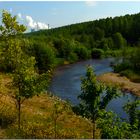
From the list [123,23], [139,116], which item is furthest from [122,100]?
[123,23]

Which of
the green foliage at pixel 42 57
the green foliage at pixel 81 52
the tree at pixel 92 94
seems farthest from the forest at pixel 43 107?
the green foliage at pixel 81 52

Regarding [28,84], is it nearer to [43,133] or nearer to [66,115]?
[43,133]

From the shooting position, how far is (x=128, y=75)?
8575 centimetres

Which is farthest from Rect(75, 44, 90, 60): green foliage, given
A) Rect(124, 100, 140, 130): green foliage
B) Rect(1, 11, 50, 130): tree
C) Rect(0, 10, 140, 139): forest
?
Rect(124, 100, 140, 130): green foliage

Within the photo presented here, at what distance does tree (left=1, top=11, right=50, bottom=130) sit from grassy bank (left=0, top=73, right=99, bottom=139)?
1.56 m

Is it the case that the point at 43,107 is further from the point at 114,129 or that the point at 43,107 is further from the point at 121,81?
the point at 121,81

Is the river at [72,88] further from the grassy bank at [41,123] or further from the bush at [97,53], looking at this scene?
the bush at [97,53]

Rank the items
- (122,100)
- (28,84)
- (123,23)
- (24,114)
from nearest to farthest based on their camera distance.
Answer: (28,84), (24,114), (122,100), (123,23)

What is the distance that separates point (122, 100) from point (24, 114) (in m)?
21.5

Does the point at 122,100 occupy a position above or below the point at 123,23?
below

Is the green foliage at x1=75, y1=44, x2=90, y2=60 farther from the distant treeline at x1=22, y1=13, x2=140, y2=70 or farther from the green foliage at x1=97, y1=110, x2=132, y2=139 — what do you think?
the green foliage at x1=97, y1=110, x2=132, y2=139

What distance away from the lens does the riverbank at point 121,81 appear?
6969cm

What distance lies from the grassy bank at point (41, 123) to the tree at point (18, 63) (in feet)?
5.10

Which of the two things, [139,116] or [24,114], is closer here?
[139,116]
